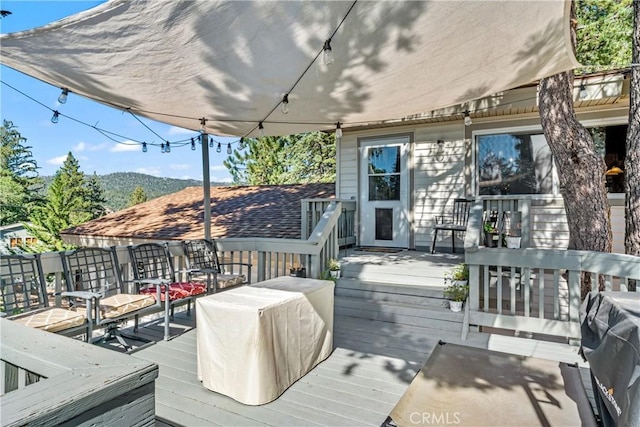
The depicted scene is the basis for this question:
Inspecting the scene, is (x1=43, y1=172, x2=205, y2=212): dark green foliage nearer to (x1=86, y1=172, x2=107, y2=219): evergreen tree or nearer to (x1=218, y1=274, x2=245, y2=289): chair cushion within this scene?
(x1=86, y1=172, x2=107, y2=219): evergreen tree

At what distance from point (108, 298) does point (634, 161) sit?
18.6 feet

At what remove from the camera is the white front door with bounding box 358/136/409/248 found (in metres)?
7.34

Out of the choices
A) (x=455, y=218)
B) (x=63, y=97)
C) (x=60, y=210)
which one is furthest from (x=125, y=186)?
(x=455, y=218)

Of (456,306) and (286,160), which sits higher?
(286,160)

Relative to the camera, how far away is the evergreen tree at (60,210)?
72.8 ft

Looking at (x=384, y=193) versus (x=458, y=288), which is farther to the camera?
(x=384, y=193)

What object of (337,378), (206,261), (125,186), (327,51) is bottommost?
(337,378)

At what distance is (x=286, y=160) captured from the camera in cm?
2228

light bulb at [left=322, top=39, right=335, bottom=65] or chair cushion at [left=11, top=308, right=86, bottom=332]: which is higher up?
light bulb at [left=322, top=39, right=335, bottom=65]

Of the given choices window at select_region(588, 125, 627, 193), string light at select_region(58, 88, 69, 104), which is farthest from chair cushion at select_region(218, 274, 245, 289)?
window at select_region(588, 125, 627, 193)

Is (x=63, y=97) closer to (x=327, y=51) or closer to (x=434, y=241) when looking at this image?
(x=327, y=51)

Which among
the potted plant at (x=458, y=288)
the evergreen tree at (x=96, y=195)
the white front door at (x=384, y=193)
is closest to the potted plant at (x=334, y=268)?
the potted plant at (x=458, y=288)

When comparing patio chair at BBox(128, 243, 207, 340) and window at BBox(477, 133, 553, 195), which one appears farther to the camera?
window at BBox(477, 133, 553, 195)

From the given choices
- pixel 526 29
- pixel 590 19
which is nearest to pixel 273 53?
pixel 526 29
